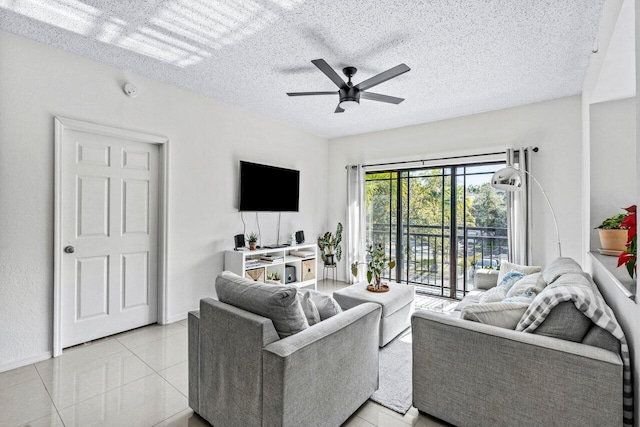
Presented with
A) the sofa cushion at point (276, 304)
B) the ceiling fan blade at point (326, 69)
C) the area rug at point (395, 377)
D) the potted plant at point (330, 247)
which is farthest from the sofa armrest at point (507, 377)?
the potted plant at point (330, 247)

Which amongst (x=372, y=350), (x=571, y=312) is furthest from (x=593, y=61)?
(x=372, y=350)

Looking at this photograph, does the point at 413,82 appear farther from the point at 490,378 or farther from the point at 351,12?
the point at 490,378

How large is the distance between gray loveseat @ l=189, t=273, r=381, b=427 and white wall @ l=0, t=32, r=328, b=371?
1.62 m

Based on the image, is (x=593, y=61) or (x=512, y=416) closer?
(x=512, y=416)

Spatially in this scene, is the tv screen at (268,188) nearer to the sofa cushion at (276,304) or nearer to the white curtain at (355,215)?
the white curtain at (355,215)

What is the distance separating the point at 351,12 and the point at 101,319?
3.34 m

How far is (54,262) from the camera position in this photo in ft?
8.39

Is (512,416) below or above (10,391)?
above

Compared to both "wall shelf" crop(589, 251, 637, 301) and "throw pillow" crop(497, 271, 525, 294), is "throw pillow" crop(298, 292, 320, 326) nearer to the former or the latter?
"wall shelf" crop(589, 251, 637, 301)

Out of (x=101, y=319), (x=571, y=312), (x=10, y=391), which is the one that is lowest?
(x=10, y=391)

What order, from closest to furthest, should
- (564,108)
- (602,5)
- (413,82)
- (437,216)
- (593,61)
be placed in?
1. (602,5)
2. (593,61)
3. (413,82)
4. (564,108)
5. (437,216)

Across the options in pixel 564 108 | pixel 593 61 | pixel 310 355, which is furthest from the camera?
pixel 564 108

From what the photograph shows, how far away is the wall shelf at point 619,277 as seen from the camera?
145 cm

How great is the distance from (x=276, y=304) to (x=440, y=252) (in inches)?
139
